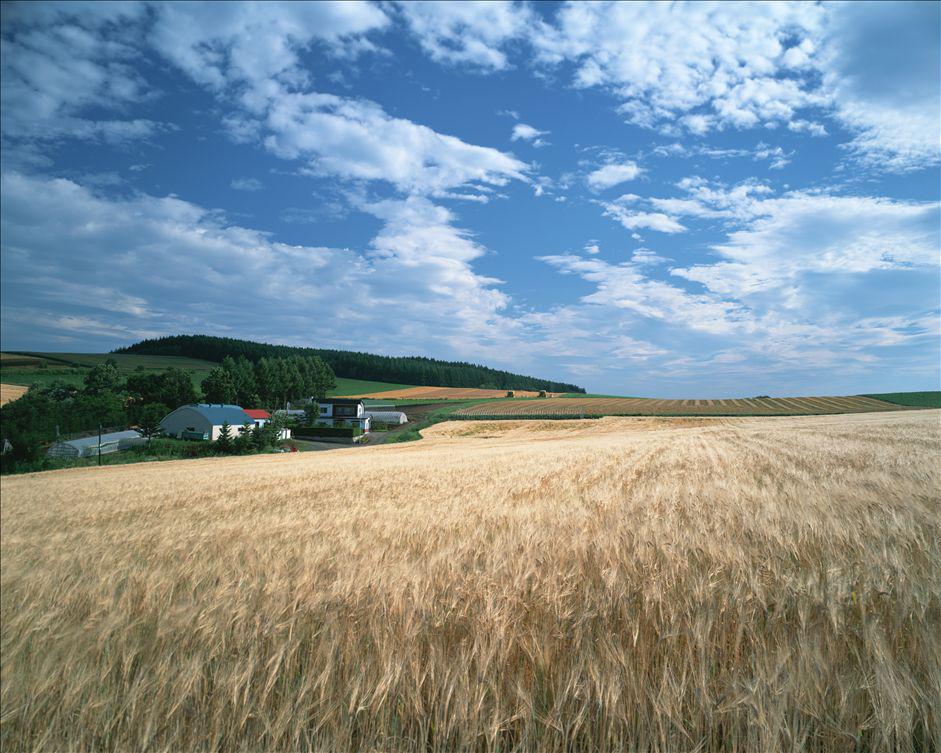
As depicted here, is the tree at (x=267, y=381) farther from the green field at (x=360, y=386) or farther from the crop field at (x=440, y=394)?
the crop field at (x=440, y=394)

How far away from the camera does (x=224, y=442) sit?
22.6 m

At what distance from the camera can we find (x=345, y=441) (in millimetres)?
35094

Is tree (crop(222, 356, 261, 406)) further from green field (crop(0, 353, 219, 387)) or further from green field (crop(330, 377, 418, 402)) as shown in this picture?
green field (crop(330, 377, 418, 402))

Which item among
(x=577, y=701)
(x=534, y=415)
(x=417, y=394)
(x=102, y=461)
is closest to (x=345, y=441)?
(x=102, y=461)

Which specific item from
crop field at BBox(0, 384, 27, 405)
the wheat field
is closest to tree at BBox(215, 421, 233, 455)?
crop field at BBox(0, 384, 27, 405)

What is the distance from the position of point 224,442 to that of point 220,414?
1.97 m

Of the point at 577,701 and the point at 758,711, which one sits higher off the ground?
the point at 758,711

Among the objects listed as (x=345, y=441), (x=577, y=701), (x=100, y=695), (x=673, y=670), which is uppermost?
(x=673, y=670)

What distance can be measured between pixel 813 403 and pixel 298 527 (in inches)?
3096

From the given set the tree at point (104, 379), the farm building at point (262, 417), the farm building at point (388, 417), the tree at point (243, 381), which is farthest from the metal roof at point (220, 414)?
the farm building at point (388, 417)

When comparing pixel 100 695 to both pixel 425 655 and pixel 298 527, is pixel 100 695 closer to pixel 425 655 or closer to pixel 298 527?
pixel 425 655

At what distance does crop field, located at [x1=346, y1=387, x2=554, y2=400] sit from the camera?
70.4 m

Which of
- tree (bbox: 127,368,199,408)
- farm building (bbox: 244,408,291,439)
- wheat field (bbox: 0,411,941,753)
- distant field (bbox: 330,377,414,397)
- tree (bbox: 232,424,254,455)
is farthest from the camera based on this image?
distant field (bbox: 330,377,414,397)

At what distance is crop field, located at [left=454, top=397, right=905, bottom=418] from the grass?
1.44 m
